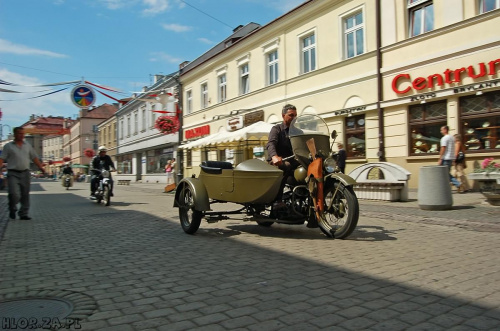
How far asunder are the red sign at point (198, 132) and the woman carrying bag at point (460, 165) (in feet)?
57.3

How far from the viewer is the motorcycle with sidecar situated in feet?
17.0

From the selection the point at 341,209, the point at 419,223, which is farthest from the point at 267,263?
the point at 419,223

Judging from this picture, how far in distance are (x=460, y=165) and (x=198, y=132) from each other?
757 inches

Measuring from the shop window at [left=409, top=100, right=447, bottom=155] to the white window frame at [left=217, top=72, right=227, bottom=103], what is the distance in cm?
1385

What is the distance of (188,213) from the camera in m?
6.42

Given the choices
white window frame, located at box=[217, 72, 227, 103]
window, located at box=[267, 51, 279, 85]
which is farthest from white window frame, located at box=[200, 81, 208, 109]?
window, located at box=[267, 51, 279, 85]

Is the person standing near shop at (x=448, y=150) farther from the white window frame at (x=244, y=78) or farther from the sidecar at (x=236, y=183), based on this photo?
the white window frame at (x=244, y=78)

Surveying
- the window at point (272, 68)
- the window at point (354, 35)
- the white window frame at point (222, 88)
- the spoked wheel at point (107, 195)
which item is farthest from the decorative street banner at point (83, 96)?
the window at point (354, 35)

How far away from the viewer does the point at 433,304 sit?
2.88 metres

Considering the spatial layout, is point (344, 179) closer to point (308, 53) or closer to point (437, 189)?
point (437, 189)

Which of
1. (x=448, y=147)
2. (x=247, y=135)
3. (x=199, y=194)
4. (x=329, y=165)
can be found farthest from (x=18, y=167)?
(x=448, y=147)

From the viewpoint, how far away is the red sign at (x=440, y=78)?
36.4 ft

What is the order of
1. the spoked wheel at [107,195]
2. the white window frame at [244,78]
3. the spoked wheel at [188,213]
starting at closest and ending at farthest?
1. the spoked wheel at [188,213]
2. the spoked wheel at [107,195]
3. the white window frame at [244,78]

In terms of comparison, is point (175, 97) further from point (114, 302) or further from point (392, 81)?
point (114, 302)
